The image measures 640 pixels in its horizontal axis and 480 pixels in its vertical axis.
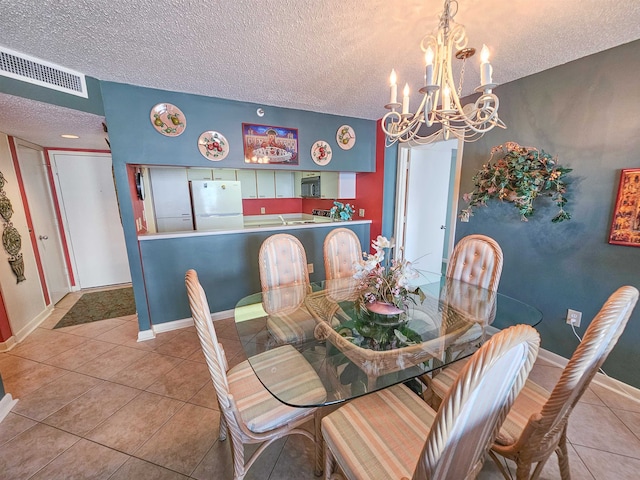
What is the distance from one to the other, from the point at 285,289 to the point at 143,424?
1.21 m

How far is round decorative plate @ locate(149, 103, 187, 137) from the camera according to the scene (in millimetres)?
2344

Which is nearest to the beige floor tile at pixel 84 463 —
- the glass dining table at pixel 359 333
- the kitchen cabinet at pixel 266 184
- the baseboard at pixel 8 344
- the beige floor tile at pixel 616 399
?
the glass dining table at pixel 359 333

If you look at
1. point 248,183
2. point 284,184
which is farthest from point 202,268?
point 284,184

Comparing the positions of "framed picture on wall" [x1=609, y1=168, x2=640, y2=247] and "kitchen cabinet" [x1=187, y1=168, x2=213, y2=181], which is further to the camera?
"kitchen cabinet" [x1=187, y1=168, x2=213, y2=181]

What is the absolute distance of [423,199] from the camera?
3.62 meters

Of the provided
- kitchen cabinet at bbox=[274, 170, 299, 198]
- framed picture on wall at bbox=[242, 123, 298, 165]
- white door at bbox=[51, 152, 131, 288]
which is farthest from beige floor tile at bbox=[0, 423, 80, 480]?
kitchen cabinet at bbox=[274, 170, 299, 198]

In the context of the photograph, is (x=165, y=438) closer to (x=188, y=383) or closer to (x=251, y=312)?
(x=188, y=383)

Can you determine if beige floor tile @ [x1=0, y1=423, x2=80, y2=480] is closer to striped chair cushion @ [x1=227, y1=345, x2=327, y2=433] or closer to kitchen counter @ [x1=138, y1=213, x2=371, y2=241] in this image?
striped chair cushion @ [x1=227, y1=345, x2=327, y2=433]

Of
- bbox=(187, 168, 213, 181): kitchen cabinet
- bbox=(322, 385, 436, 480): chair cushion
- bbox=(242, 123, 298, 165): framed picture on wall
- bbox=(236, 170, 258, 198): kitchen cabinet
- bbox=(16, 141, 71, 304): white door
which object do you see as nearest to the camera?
bbox=(322, 385, 436, 480): chair cushion

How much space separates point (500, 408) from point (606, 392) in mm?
1961

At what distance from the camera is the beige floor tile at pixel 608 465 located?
1.26 metres

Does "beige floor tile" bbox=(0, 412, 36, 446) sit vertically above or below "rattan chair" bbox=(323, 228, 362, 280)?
below

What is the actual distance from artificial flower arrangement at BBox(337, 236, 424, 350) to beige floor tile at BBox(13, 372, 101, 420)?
6.49 feet

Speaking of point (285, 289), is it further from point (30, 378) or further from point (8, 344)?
point (8, 344)
